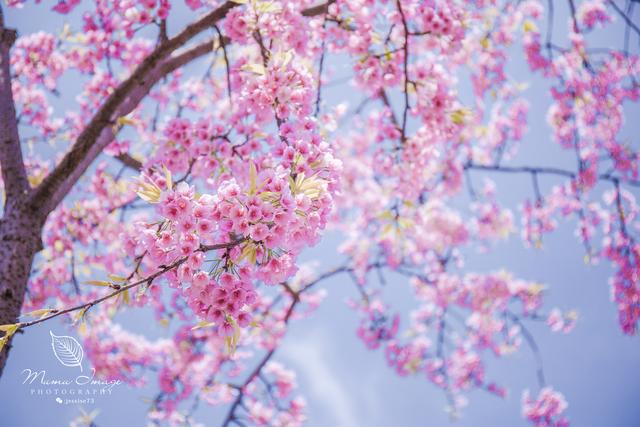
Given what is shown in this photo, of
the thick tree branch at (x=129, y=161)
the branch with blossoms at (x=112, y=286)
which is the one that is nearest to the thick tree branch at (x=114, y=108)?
the thick tree branch at (x=129, y=161)

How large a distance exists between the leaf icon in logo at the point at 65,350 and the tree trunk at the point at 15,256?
24 centimetres

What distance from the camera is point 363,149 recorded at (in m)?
9.37

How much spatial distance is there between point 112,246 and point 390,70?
4.72 m

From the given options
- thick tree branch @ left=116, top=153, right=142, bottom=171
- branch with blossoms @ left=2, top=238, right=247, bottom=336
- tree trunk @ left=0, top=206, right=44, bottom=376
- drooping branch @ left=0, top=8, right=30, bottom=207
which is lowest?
branch with blossoms @ left=2, top=238, right=247, bottom=336

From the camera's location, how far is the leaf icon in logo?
2.58 m

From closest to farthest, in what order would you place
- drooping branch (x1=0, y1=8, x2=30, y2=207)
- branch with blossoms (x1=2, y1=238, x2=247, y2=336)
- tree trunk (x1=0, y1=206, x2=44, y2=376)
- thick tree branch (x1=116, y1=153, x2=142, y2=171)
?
1. branch with blossoms (x1=2, y1=238, x2=247, y2=336)
2. tree trunk (x1=0, y1=206, x2=44, y2=376)
3. drooping branch (x1=0, y1=8, x2=30, y2=207)
4. thick tree branch (x1=116, y1=153, x2=142, y2=171)

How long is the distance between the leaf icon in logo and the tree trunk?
242 millimetres

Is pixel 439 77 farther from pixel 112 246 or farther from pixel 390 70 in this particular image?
pixel 112 246

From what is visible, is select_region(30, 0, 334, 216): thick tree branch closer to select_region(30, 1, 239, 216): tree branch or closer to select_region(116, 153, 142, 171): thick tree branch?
select_region(30, 1, 239, 216): tree branch

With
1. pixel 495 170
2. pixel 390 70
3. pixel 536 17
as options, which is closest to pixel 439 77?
pixel 390 70

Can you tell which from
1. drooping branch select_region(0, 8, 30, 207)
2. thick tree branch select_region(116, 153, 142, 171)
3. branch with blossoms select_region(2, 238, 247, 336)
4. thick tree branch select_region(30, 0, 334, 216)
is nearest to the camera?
branch with blossoms select_region(2, 238, 247, 336)

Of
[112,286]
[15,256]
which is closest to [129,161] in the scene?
[15,256]

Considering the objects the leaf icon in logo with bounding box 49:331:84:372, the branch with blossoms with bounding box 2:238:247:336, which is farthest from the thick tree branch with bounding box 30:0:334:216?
the branch with blossoms with bounding box 2:238:247:336

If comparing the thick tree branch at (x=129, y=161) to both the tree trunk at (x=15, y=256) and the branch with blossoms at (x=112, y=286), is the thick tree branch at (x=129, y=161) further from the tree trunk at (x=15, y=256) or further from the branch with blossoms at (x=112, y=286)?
the branch with blossoms at (x=112, y=286)
